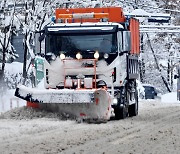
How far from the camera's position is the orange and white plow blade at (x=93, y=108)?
17609 millimetres

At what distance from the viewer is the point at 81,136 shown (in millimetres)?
13695

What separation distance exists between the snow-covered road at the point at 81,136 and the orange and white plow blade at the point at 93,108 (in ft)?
1.25

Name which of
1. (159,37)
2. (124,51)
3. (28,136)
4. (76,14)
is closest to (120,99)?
(124,51)

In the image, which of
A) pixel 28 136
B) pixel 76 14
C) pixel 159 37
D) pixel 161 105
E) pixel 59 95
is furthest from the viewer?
pixel 159 37

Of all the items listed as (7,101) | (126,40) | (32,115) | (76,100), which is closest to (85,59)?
(126,40)

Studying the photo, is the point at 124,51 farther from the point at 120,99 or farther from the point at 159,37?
the point at 159,37

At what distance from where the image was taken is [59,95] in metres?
17.5

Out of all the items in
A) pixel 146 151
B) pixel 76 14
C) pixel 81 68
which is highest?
pixel 76 14

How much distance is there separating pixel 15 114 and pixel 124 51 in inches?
142

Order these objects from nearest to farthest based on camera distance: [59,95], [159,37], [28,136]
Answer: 1. [28,136]
2. [59,95]
3. [159,37]

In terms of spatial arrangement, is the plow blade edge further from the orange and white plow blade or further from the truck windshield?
the truck windshield

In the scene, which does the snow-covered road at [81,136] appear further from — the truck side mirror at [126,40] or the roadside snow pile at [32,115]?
the truck side mirror at [126,40]

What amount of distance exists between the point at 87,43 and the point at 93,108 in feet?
7.25

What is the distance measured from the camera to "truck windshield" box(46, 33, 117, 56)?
19000 millimetres
